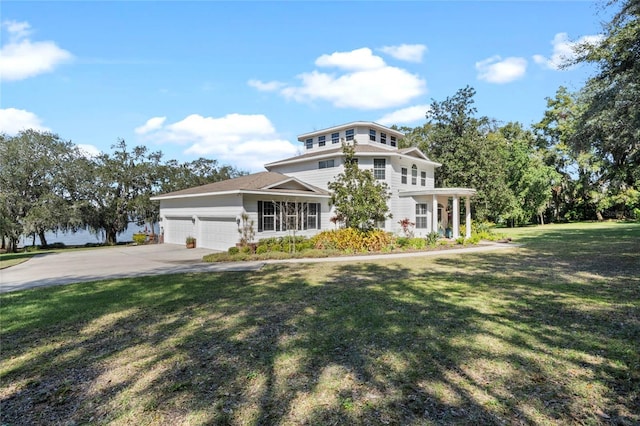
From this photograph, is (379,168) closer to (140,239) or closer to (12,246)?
(140,239)

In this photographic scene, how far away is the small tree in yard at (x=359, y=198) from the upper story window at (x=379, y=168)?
277cm

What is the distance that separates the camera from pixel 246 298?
24.1 ft

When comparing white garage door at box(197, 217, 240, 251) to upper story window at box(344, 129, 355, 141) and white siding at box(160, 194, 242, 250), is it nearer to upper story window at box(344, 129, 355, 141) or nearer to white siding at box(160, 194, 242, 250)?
white siding at box(160, 194, 242, 250)

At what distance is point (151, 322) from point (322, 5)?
1167 cm

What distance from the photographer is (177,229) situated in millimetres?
21656

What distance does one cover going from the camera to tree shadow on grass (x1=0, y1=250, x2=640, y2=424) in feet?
10.2

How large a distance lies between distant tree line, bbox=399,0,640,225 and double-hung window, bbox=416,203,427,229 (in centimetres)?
671

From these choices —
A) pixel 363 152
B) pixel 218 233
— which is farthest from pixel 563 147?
pixel 218 233

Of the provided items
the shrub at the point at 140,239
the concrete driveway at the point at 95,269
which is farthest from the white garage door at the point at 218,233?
the shrub at the point at 140,239

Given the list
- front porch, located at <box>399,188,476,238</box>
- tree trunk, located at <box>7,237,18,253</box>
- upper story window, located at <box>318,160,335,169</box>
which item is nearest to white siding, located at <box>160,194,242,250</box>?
upper story window, located at <box>318,160,335,169</box>

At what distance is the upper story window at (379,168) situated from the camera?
20.4m

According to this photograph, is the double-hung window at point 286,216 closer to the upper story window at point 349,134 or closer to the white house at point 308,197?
the white house at point 308,197

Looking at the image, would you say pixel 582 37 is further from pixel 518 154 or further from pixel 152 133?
pixel 152 133

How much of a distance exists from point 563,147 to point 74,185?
48.0 metres
